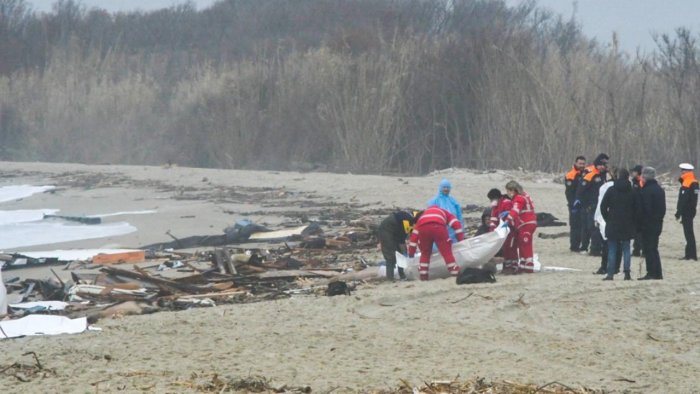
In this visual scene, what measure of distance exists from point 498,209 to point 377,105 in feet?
83.8

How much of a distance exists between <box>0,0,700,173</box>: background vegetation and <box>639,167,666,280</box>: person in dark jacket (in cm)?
2064

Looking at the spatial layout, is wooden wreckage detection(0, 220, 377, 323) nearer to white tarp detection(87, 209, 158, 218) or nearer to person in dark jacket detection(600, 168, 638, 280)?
person in dark jacket detection(600, 168, 638, 280)

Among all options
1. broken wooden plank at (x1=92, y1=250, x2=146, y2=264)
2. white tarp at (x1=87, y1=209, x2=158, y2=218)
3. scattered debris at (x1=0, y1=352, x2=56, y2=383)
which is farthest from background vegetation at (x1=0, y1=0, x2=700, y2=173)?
scattered debris at (x1=0, y1=352, x2=56, y2=383)

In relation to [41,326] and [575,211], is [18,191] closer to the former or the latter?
[575,211]

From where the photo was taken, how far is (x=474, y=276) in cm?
1418

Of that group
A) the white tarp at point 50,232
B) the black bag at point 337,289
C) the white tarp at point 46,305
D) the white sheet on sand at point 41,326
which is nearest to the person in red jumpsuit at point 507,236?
the black bag at point 337,289

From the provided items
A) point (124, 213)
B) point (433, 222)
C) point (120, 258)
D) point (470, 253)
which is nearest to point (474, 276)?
point (470, 253)

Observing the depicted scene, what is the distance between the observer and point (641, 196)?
14.3m

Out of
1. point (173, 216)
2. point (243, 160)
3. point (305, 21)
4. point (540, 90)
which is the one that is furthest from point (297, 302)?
point (305, 21)

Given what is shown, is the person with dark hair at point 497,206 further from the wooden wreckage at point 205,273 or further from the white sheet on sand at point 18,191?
the white sheet on sand at point 18,191

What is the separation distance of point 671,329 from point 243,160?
122 ft

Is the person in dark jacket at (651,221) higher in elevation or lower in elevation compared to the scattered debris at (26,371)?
higher

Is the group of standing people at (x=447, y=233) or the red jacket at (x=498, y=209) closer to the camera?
the group of standing people at (x=447, y=233)

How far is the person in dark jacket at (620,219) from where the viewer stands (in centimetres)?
1422
